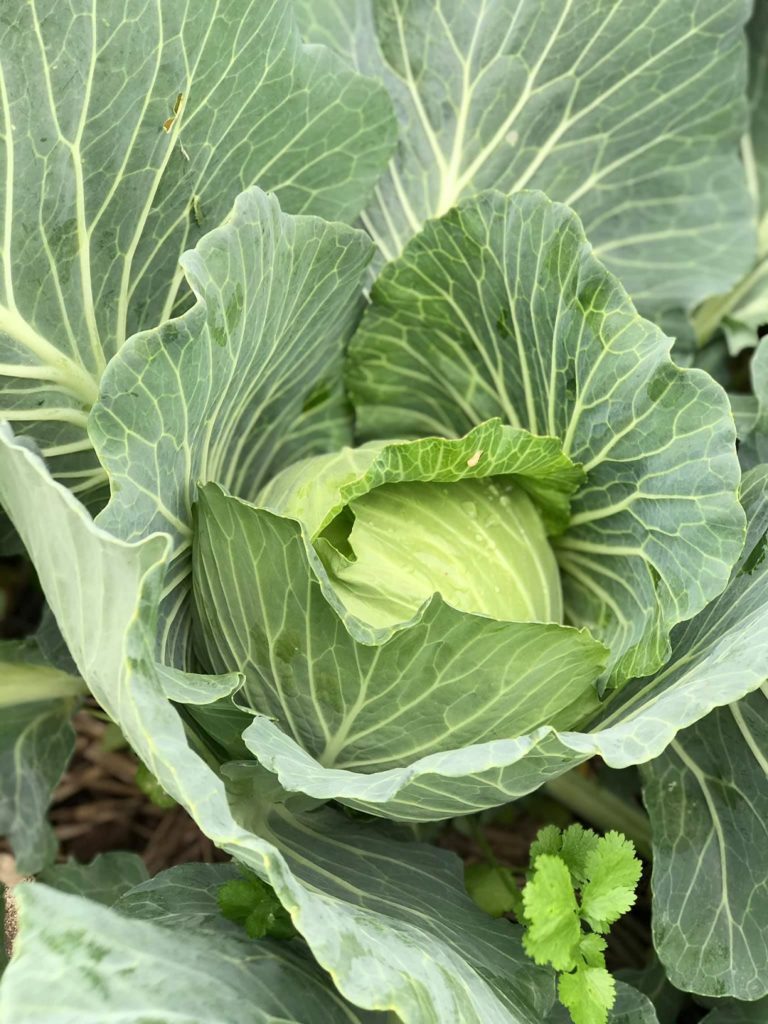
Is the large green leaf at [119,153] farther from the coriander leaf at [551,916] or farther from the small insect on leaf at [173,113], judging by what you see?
the coriander leaf at [551,916]

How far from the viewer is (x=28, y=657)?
1.62m

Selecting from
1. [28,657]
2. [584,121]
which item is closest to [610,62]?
[584,121]

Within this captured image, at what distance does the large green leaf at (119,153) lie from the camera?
112cm

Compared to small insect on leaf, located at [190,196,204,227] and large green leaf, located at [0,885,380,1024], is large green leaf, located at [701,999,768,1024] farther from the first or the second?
small insect on leaf, located at [190,196,204,227]

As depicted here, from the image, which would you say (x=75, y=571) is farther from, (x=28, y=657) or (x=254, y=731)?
(x=28, y=657)

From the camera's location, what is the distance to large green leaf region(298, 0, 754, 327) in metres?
1.50

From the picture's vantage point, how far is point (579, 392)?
1266 mm

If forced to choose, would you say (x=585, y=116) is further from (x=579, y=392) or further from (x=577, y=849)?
(x=577, y=849)

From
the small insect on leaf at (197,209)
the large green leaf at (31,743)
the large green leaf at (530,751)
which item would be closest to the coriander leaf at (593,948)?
the large green leaf at (530,751)

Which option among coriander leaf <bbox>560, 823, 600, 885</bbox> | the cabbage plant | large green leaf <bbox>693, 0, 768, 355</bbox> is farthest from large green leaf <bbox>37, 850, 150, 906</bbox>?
large green leaf <bbox>693, 0, 768, 355</bbox>

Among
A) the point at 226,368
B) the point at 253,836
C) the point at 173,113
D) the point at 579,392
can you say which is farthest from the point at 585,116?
the point at 253,836

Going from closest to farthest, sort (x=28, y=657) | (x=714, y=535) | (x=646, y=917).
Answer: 1. (x=714, y=535)
2. (x=28, y=657)
3. (x=646, y=917)

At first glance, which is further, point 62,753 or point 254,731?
point 62,753

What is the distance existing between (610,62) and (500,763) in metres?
1.08
